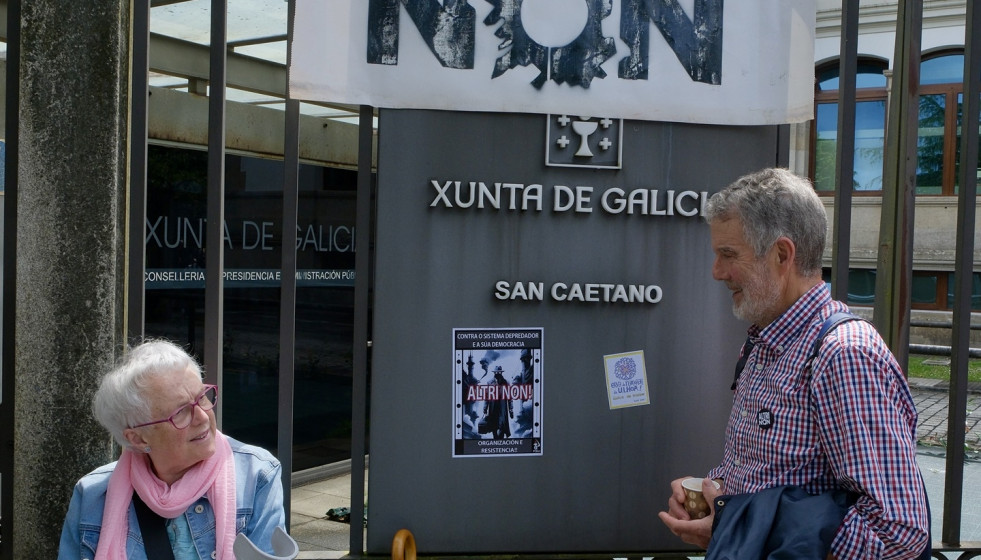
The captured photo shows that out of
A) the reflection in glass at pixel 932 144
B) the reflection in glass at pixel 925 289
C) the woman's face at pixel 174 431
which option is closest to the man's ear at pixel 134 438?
the woman's face at pixel 174 431

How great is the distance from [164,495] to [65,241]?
2.96 feet

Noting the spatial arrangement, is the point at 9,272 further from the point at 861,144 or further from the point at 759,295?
the point at 861,144

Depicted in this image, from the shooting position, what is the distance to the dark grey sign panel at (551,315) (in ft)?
9.28

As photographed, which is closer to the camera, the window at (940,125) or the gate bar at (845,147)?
the gate bar at (845,147)

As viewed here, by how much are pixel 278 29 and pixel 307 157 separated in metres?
1.25

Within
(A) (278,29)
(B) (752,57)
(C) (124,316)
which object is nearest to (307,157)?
(A) (278,29)

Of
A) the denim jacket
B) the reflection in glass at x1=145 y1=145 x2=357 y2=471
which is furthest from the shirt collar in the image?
the reflection in glass at x1=145 y1=145 x2=357 y2=471

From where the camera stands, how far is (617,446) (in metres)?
2.95

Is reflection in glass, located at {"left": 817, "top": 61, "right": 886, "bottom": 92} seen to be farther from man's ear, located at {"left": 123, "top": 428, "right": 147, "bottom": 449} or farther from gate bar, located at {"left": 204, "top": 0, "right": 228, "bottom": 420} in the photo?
man's ear, located at {"left": 123, "top": 428, "right": 147, "bottom": 449}

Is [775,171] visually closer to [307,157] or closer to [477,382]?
[477,382]

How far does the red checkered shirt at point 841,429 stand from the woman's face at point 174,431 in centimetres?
141

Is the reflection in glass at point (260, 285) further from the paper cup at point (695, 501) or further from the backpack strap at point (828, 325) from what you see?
the backpack strap at point (828, 325)

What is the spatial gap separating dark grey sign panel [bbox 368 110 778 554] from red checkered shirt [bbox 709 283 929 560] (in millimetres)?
778

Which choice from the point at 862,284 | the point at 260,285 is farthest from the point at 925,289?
the point at 260,285
